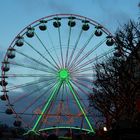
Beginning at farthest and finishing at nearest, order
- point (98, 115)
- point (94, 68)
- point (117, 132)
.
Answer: point (98, 115)
point (94, 68)
point (117, 132)

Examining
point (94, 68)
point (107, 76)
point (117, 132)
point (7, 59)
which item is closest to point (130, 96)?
point (107, 76)

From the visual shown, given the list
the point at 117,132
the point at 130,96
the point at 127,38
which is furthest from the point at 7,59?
the point at 117,132

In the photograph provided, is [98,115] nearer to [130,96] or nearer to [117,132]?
[130,96]

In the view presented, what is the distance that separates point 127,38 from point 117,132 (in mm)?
19263

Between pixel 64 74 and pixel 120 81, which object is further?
pixel 64 74

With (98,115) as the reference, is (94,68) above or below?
above

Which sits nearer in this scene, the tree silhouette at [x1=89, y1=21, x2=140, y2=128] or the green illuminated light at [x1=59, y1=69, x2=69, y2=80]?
the tree silhouette at [x1=89, y1=21, x2=140, y2=128]

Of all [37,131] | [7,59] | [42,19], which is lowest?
[37,131]

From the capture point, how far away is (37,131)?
52656 millimetres

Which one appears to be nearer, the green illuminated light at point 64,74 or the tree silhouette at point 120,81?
the tree silhouette at point 120,81

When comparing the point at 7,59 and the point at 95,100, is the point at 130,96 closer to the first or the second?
the point at 95,100

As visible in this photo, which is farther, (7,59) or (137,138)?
(7,59)

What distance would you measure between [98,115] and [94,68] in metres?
6.23

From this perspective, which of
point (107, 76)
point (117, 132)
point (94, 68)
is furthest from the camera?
point (94, 68)
